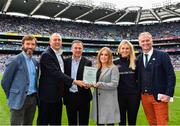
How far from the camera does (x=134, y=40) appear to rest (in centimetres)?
7412

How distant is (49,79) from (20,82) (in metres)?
0.71

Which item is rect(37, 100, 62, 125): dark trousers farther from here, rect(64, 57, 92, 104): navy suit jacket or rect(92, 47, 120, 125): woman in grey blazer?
rect(92, 47, 120, 125): woman in grey blazer

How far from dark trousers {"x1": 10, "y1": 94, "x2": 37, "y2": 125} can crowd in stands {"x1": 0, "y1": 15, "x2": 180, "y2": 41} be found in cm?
5791

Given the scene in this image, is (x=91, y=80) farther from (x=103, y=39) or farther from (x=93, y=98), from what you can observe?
(x=103, y=39)

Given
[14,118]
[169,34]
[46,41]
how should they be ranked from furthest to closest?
[169,34] → [46,41] → [14,118]

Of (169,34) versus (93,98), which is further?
(169,34)

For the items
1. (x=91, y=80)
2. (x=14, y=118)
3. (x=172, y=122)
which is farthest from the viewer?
(x=172, y=122)

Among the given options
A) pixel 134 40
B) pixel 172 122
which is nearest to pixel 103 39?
pixel 134 40

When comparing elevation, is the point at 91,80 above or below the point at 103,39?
below

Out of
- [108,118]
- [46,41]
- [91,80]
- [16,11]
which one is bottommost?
[108,118]

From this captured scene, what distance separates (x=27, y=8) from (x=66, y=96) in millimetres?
54773

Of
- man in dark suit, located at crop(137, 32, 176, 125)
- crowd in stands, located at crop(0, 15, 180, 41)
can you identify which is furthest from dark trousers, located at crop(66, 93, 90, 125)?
crowd in stands, located at crop(0, 15, 180, 41)

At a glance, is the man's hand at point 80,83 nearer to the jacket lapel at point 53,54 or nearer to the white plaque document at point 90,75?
the white plaque document at point 90,75

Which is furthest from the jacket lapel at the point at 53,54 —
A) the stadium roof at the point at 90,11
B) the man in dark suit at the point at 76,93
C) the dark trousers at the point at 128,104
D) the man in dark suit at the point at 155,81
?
the stadium roof at the point at 90,11
